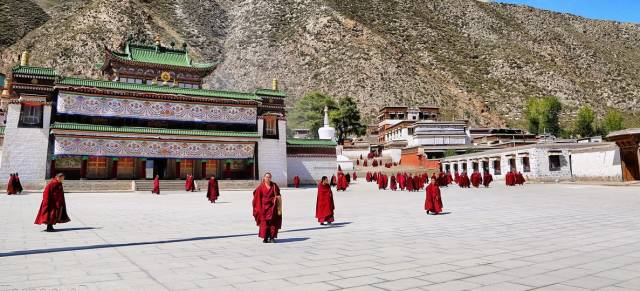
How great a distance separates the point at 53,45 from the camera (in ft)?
228

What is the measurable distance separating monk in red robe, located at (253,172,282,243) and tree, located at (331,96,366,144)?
4961cm

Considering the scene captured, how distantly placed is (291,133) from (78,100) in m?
36.4

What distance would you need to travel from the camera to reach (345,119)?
192ft

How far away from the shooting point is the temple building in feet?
83.7

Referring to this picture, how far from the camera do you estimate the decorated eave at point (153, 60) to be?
34.5m

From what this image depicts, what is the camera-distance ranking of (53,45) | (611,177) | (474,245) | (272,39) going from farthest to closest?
(272,39) < (53,45) < (611,177) < (474,245)

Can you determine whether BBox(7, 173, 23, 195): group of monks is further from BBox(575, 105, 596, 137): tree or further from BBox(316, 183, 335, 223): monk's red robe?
BBox(575, 105, 596, 137): tree

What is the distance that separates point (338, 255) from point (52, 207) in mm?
6903

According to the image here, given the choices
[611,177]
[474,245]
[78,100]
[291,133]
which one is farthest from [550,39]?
[474,245]

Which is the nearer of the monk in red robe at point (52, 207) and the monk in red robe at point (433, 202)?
the monk in red robe at point (52, 207)

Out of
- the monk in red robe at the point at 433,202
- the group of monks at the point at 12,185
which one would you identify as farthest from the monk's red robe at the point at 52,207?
the group of monks at the point at 12,185

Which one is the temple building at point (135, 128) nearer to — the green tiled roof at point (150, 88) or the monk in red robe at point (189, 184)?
the green tiled roof at point (150, 88)

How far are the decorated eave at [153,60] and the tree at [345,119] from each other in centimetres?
2399

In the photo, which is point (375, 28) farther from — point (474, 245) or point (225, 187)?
point (474, 245)
